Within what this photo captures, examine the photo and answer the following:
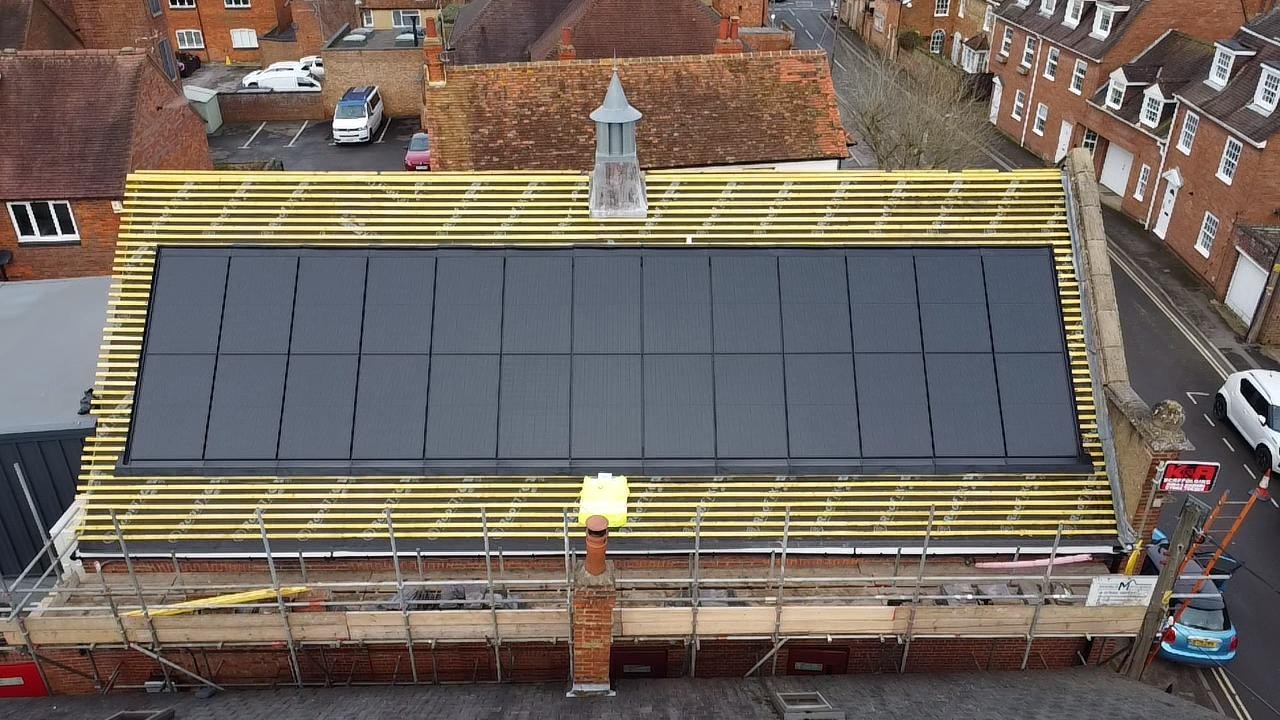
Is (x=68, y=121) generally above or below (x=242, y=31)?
above

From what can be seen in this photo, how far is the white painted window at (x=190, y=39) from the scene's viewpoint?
6488cm

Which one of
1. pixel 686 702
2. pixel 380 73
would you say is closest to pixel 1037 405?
pixel 686 702

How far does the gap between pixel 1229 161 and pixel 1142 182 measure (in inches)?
288

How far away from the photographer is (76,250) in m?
32.6

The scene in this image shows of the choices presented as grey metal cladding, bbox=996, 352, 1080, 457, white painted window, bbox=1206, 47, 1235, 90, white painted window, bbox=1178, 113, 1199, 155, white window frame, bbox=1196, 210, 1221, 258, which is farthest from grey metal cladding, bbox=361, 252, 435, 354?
white painted window, bbox=1206, 47, 1235, 90

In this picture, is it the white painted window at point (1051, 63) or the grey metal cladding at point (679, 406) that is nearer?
the grey metal cladding at point (679, 406)

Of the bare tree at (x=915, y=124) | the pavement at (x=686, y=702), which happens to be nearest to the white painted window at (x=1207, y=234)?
the bare tree at (x=915, y=124)

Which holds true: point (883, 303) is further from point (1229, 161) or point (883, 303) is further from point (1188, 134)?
point (1188, 134)

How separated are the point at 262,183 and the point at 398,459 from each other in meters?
6.51

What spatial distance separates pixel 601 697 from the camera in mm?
12062

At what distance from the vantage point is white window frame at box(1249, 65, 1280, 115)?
33.9m

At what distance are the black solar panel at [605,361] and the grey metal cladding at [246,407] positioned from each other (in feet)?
0.12

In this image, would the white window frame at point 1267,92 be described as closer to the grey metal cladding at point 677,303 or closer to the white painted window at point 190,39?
the grey metal cladding at point 677,303

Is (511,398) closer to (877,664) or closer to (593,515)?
(593,515)
